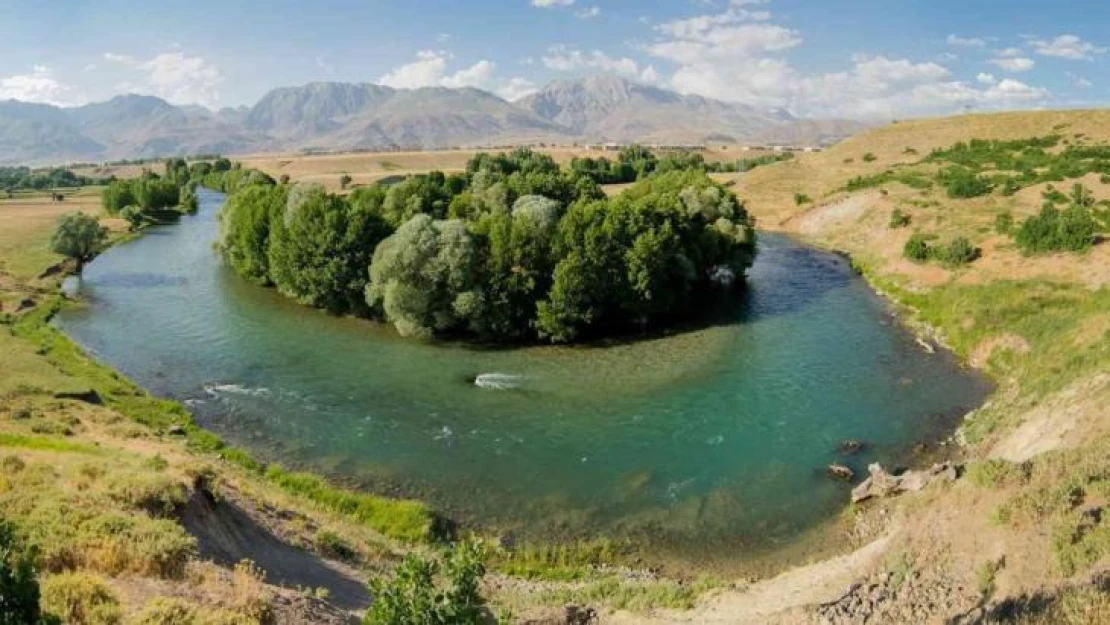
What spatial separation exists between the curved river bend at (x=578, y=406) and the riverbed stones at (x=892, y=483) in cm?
138

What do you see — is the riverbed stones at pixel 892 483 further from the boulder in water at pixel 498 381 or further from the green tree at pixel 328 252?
the green tree at pixel 328 252

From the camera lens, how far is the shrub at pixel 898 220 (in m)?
101

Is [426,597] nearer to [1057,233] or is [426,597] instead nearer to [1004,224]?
[1057,233]

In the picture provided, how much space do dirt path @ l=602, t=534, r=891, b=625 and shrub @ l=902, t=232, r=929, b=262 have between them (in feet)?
215

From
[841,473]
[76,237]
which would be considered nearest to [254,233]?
[76,237]

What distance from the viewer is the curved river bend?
38.1 meters

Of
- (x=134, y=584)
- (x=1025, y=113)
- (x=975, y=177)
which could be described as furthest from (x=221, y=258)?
(x=1025, y=113)

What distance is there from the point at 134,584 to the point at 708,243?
66.0 m

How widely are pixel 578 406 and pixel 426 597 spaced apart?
3550 centimetres

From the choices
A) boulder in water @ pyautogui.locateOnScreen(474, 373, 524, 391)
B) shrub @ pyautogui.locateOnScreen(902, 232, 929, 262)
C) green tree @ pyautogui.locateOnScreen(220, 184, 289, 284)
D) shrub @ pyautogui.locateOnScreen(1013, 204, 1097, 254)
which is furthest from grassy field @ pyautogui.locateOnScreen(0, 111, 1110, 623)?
green tree @ pyautogui.locateOnScreen(220, 184, 289, 284)

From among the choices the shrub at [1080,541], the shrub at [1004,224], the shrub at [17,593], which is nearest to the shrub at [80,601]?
the shrub at [17,593]

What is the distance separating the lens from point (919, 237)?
91.2 m

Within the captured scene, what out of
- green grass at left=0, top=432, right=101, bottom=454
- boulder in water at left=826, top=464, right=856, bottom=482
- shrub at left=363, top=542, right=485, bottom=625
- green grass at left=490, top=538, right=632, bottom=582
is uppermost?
shrub at left=363, top=542, right=485, bottom=625

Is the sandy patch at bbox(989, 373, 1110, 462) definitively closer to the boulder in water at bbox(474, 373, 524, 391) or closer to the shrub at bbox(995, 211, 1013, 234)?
the boulder in water at bbox(474, 373, 524, 391)
